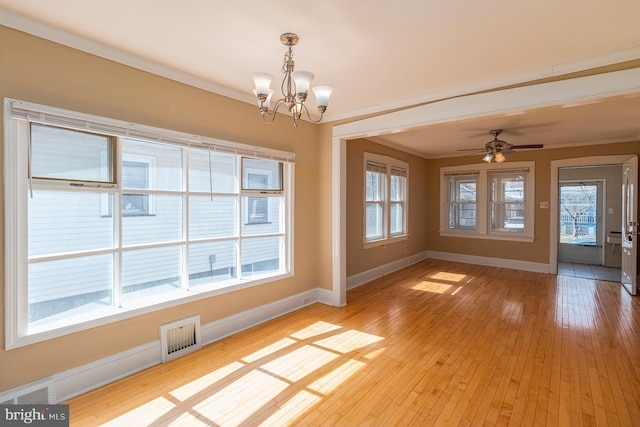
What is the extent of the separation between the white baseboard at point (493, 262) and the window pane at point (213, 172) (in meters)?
6.03

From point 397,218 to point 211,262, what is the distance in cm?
443

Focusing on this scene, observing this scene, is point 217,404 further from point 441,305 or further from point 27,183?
point 441,305

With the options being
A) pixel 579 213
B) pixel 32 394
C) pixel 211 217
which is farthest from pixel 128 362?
pixel 579 213

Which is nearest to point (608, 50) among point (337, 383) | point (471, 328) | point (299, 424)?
point (471, 328)

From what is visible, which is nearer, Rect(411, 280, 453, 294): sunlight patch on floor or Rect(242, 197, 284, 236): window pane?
Rect(242, 197, 284, 236): window pane

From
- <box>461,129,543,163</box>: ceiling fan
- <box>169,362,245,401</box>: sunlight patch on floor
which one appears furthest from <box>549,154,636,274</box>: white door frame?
<box>169,362,245,401</box>: sunlight patch on floor

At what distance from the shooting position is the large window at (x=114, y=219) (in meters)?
2.16

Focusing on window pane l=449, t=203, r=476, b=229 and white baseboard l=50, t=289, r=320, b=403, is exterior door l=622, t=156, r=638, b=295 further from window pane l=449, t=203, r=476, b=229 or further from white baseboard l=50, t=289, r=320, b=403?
white baseboard l=50, t=289, r=320, b=403

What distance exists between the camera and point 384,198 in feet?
20.2

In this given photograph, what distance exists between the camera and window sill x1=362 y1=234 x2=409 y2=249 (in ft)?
18.6

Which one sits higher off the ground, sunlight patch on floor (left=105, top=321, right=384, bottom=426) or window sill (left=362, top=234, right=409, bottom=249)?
window sill (left=362, top=234, right=409, bottom=249)

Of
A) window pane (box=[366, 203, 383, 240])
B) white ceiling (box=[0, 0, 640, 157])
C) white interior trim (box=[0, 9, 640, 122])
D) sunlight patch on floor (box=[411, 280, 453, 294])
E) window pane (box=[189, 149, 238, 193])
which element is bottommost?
sunlight patch on floor (box=[411, 280, 453, 294])

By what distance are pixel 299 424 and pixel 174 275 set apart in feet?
5.97

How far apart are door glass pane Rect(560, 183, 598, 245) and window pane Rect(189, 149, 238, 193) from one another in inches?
345
